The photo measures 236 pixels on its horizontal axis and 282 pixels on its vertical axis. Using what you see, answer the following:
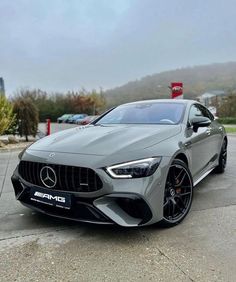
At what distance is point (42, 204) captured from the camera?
382cm

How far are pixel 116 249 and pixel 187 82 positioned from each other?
103 m

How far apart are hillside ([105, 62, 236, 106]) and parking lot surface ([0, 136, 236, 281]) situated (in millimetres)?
70976

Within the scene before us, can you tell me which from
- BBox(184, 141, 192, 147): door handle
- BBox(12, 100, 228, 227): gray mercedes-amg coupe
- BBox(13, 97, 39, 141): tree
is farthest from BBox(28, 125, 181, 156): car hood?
BBox(13, 97, 39, 141): tree

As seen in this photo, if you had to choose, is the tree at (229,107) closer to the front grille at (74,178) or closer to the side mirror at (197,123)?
the side mirror at (197,123)

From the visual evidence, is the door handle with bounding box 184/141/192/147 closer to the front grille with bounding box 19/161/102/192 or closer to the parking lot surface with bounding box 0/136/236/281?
the parking lot surface with bounding box 0/136/236/281

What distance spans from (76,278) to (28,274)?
399 millimetres

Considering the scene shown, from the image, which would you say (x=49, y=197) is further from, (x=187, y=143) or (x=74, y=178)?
(x=187, y=143)

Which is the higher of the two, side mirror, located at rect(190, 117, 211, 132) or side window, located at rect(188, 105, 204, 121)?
side window, located at rect(188, 105, 204, 121)

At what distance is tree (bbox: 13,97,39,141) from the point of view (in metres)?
15.1

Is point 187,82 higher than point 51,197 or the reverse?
the reverse

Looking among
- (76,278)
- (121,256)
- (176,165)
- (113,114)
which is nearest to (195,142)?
(176,165)

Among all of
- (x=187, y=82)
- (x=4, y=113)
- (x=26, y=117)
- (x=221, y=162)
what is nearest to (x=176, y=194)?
(x=221, y=162)

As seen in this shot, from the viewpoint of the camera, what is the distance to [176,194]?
4074 mm

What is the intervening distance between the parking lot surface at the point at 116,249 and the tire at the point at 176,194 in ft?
0.38
